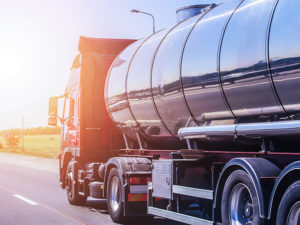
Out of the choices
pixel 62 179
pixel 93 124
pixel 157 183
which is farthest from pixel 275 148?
pixel 62 179

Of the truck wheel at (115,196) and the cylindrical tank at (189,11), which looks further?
the truck wheel at (115,196)

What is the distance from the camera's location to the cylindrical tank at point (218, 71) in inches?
253

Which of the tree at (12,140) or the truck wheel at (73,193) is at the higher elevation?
the tree at (12,140)

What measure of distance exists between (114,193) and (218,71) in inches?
176

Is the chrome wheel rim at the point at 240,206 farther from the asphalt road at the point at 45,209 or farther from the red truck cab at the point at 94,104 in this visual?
the red truck cab at the point at 94,104

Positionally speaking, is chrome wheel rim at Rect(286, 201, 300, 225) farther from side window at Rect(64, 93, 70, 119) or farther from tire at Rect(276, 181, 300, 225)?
side window at Rect(64, 93, 70, 119)

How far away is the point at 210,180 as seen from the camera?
7.78 metres

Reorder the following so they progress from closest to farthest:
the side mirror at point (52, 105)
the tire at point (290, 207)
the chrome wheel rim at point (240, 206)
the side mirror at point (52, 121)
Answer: the tire at point (290, 207)
the chrome wheel rim at point (240, 206)
the side mirror at point (52, 105)
the side mirror at point (52, 121)

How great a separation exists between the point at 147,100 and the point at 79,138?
3865 millimetres

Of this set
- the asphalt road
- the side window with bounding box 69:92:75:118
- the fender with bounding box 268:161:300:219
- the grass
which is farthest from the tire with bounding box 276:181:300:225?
the grass

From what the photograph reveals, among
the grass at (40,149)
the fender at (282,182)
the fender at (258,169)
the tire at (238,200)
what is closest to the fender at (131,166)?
the tire at (238,200)

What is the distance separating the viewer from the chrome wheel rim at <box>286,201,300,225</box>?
5.89 m

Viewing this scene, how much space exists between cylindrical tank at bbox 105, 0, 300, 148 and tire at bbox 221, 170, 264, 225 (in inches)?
29.9

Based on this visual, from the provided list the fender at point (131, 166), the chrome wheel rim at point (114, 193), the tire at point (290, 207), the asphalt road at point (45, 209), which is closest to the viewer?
the tire at point (290, 207)
